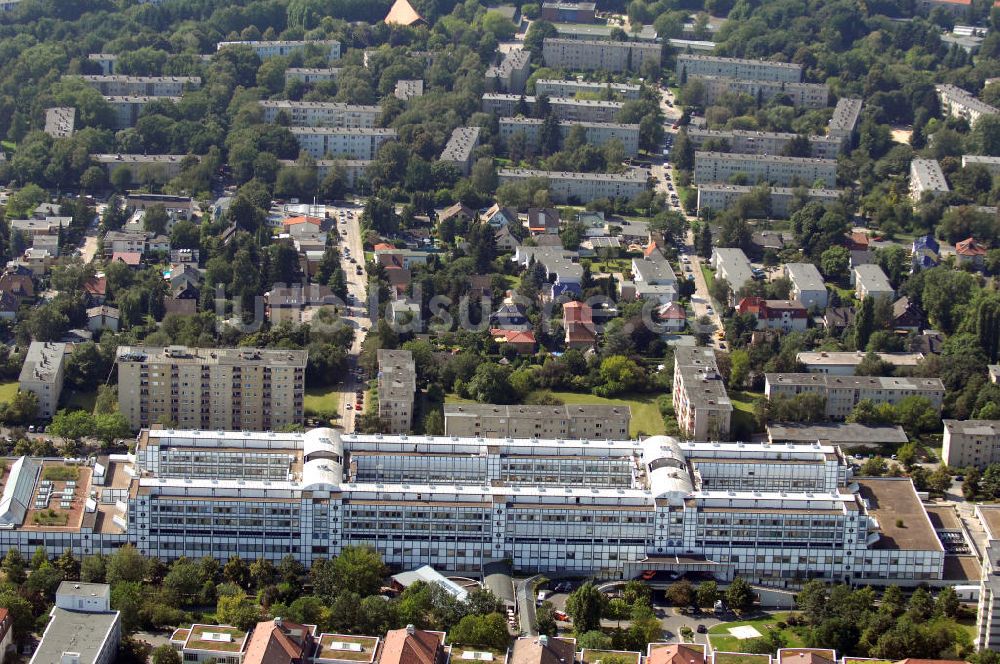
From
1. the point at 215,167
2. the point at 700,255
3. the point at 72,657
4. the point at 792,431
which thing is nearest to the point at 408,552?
the point at 72,657

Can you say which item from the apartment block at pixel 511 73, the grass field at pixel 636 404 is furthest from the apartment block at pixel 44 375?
the apartment block at pixel 511 73

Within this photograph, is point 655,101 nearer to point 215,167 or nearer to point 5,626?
point 215,167

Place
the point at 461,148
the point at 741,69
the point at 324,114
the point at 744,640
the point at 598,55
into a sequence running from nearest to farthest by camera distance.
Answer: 1. the point at 744,640
2. the point at 461,148
3. the point at 324,114
4. the point at 741,69
5. the point at 598,55

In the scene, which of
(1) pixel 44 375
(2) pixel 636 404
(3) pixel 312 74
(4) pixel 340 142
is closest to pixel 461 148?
(4) pixel 340 142

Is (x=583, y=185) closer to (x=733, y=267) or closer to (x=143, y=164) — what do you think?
(x=733, y=267)

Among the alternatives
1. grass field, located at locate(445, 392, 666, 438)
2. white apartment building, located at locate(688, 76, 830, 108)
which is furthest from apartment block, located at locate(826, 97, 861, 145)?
grass field, located at locate(445, 392, 666, 438)
